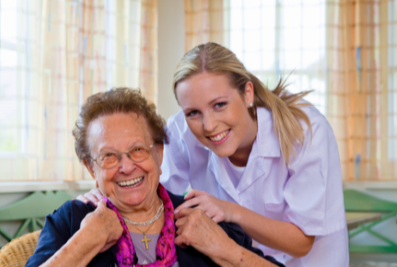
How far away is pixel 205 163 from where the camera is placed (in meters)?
1.84

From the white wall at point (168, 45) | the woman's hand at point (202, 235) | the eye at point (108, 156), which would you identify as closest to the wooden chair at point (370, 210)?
the white wall at point (168, 45)

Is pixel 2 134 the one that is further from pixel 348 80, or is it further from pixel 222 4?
pixel 348 80

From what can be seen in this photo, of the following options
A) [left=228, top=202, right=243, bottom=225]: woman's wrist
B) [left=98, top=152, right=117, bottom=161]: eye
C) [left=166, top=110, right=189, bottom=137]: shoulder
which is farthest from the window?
[left=98, top=152, right=117, bottom=161]: eye

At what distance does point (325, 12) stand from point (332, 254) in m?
2.85

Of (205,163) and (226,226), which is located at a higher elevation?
(205,163)

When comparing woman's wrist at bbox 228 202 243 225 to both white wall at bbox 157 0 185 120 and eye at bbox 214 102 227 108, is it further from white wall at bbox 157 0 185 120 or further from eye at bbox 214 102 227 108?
white wall at bbox 157 0 185 120

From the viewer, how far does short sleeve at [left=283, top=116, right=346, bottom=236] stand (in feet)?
4.83

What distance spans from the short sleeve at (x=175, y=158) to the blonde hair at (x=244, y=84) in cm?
37

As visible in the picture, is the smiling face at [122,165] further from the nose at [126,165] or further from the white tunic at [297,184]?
the white tunic at [297,184]

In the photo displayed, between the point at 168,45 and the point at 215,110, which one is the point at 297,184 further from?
the point at 168,45

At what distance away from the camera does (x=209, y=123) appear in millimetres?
1411

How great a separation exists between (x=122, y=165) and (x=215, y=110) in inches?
16.4

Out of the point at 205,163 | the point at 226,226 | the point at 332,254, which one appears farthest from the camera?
the point at 205,163

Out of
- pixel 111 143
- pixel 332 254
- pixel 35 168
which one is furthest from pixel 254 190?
pixel 35 168
